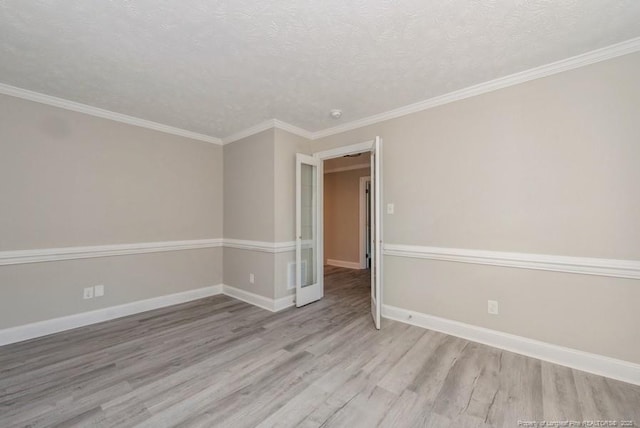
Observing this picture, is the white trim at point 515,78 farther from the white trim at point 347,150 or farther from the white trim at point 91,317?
the white trim at point 91,317

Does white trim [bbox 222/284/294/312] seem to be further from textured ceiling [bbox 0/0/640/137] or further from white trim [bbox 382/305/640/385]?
textured ceiling [bbox 0/0/640/137]

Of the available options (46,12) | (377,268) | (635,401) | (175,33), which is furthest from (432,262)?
(46,12)

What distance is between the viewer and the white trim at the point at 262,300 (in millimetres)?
3484

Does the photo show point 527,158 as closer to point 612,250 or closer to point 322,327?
point 612,250

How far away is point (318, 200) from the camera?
3.92 m

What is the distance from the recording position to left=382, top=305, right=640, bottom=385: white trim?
1.98 meters

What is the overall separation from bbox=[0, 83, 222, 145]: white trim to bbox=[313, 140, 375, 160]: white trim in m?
1.86

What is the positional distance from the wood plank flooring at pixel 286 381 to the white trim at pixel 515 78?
8.20ft

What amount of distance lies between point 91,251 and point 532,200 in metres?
4.72

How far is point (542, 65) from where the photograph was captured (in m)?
2.26

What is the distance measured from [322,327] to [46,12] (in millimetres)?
3376

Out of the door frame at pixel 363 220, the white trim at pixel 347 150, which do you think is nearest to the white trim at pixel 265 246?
the white trim at pixel 347 150

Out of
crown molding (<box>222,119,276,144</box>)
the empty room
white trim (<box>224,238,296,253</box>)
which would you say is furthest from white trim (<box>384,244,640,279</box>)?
crown molding (<box>222,119,276,144</box>)

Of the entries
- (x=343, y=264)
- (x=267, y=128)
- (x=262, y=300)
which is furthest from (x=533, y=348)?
(x=343, y=264)
